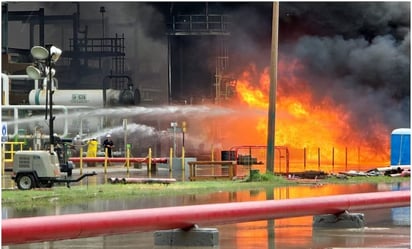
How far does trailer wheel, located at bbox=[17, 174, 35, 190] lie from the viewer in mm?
19297

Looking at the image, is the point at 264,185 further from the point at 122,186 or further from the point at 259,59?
the point at 259,59

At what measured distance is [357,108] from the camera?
39781mm

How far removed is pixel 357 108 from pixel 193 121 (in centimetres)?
837

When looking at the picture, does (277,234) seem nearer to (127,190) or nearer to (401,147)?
(127,190)

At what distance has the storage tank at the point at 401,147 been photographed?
1185 inches

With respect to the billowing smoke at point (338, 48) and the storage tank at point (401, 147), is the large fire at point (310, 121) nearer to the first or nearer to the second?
the billowing smoke at point (338, 48)

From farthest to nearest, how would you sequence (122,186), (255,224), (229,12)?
(229,12)
(122,186)
(255,224)

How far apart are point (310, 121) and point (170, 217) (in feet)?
102

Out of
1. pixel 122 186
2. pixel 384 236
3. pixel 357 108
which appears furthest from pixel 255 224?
pixel 357 108

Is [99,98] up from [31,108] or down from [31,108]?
up

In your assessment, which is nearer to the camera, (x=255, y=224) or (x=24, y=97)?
(x=255, y=224)

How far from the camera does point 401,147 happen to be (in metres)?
30.2

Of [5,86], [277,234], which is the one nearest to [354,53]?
[5,86]

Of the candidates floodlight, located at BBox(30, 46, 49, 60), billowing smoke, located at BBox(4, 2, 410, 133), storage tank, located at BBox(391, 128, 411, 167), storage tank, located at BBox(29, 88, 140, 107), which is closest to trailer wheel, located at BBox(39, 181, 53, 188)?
floodlight, located at BBox(30, 46, 49, 60)
